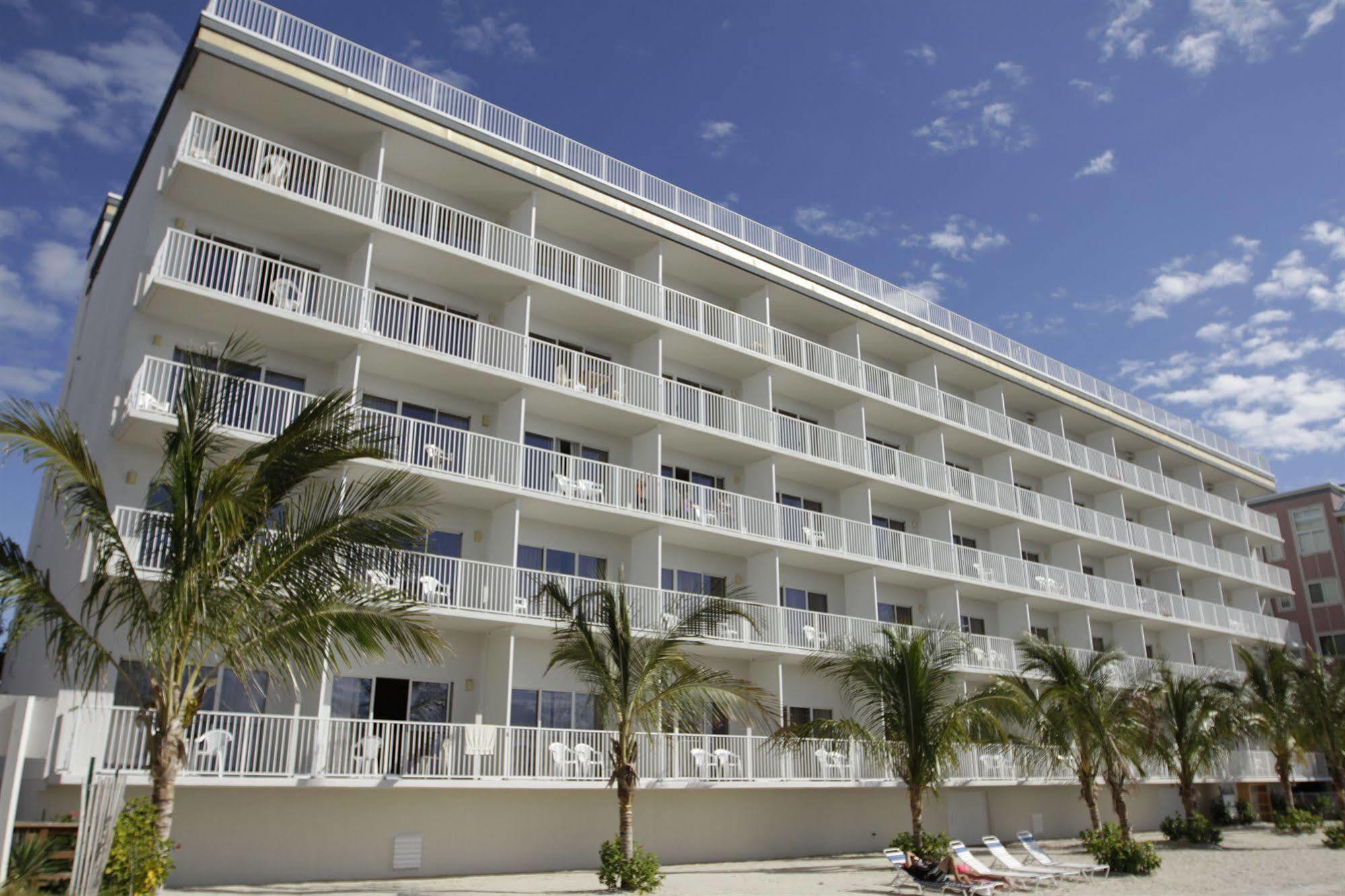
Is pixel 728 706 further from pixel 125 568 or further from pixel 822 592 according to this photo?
pixel 822 592

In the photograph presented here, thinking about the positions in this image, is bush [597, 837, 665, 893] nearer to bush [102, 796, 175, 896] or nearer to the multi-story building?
bush [102, 796, 175, 896]

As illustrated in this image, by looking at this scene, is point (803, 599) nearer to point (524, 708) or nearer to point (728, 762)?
point (728, 762)

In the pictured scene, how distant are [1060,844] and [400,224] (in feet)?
77.7

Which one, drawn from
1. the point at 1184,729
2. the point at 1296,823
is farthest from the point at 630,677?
the point at 1296,823

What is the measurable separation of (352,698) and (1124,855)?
15.5 metres

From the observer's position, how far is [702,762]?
21266mm

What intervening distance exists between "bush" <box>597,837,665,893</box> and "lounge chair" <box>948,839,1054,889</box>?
16.9ft

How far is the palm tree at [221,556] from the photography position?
37.4 ft

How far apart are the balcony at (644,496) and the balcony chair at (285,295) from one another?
1.65 metres

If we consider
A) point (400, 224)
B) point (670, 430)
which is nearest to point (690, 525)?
point (670, 430)

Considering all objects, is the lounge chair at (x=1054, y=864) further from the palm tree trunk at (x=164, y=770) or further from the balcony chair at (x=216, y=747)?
the palm tree trunk at (x=164, y=770)

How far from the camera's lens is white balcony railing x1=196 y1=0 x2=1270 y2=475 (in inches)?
796

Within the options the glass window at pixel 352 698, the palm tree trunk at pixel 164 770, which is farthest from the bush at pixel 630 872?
the palm tree trunk at pixel 164 770

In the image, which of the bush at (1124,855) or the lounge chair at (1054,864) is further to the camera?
the bush at (1124,855)
